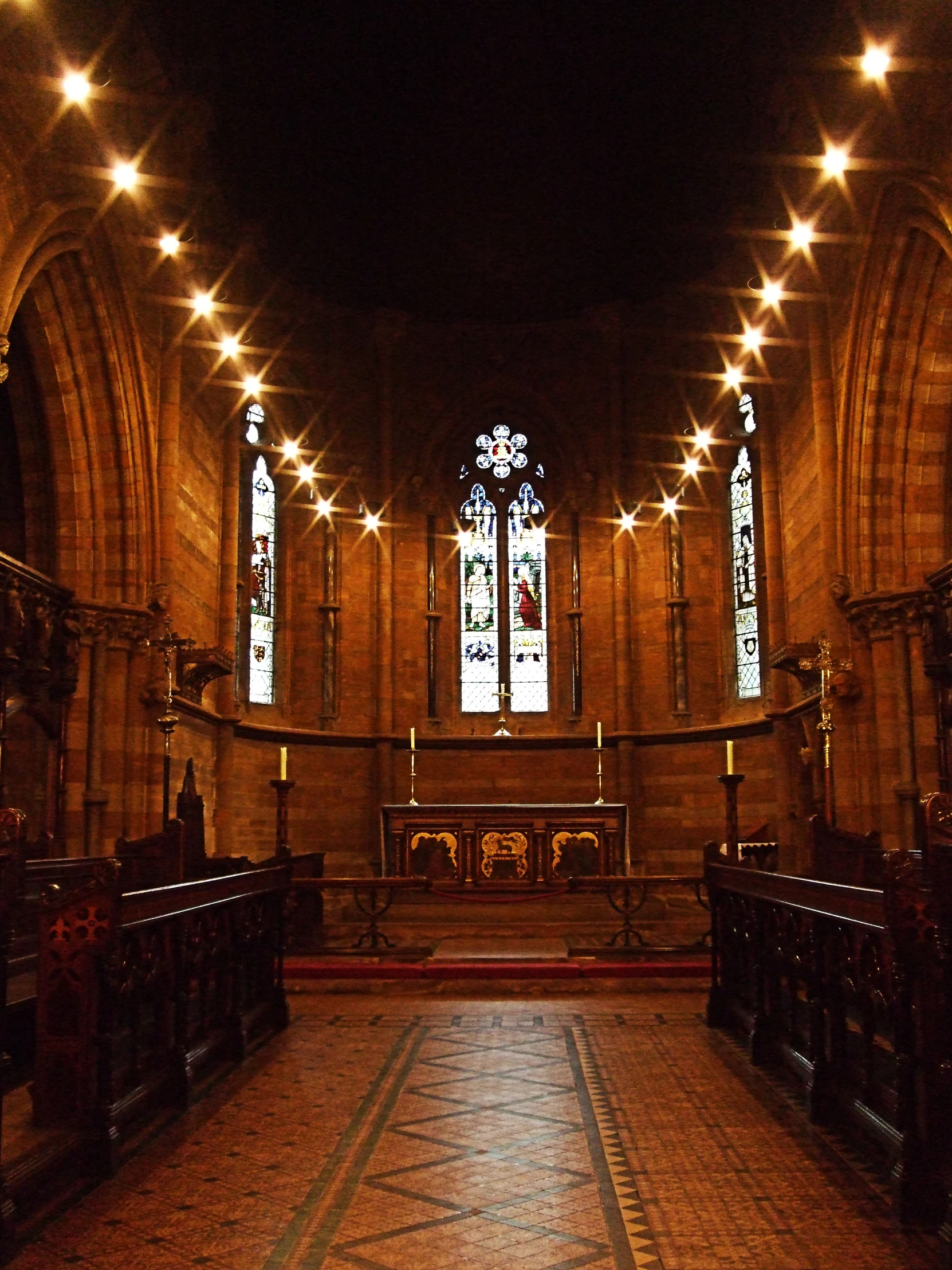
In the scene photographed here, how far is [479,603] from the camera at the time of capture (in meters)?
21.0

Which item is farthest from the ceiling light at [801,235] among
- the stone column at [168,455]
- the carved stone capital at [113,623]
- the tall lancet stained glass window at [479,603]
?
the carved stone capital at [113,623]

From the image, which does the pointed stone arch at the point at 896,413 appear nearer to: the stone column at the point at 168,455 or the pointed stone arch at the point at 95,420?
the stone column at the point at 168,455

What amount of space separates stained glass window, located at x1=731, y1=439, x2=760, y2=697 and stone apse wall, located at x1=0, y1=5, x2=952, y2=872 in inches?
9.9

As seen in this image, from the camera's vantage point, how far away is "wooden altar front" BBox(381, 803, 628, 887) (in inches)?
555

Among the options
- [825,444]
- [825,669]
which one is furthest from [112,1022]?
[825,444]

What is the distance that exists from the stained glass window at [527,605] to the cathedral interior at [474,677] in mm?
121

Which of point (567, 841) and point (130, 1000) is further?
point (567, 841)

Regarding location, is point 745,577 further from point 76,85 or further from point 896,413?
point 76,85

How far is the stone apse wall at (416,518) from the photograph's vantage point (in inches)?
499

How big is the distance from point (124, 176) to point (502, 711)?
427 inches

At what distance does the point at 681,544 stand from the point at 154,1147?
1635 centimetres

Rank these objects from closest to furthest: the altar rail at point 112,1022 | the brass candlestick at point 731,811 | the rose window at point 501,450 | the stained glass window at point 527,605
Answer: the altar rail at point 112,1022
the brass candlestick at point 731,811
the stained glass window at point 527,605
the rose window at point 501,450

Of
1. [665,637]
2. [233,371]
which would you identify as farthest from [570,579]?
[233,371]

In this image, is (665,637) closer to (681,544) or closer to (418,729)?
(681,544)
